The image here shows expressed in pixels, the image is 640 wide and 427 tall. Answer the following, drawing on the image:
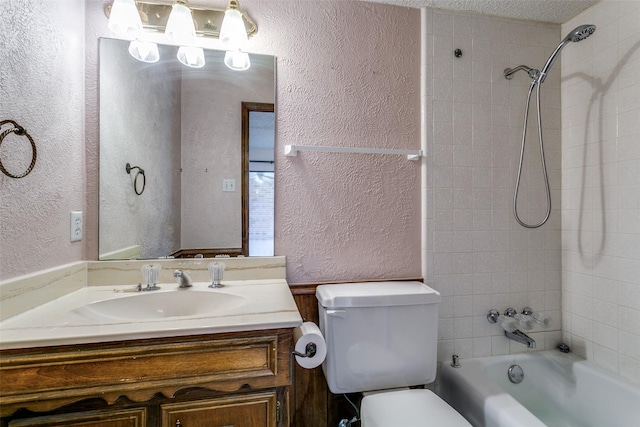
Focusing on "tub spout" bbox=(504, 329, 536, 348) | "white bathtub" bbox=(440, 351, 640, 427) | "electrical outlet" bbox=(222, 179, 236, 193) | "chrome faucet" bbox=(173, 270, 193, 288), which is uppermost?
"electrical outlet" bbox=(222, 179, 236, 193)

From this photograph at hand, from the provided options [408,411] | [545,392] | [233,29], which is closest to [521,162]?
[545,392]

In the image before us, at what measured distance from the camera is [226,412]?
920mm

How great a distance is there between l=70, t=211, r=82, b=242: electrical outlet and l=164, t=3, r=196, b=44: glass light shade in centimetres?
78

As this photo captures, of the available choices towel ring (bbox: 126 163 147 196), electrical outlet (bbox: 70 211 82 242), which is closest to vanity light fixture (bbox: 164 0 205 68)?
towel ring (bbox: 126 163 147 196)

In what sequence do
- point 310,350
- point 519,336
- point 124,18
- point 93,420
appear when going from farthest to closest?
point 519,336, point 124,18, point 310,350, point 93,420

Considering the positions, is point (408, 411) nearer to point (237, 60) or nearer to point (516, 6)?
Answer: point (237, 60)

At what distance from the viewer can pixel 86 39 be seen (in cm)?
131

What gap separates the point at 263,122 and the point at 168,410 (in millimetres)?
1111

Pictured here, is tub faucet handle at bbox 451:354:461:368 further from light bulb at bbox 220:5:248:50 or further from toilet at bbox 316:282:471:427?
light bulb at bbox 220:5:248:50

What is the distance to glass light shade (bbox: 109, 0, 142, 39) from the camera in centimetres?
121

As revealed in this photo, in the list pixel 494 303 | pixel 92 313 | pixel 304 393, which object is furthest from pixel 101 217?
pixel 494 303

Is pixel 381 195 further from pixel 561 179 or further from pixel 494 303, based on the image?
pixel 561 179

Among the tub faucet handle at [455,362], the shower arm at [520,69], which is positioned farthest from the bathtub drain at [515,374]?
the shower arm at [520,69]

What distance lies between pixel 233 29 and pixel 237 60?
12 centimetres
